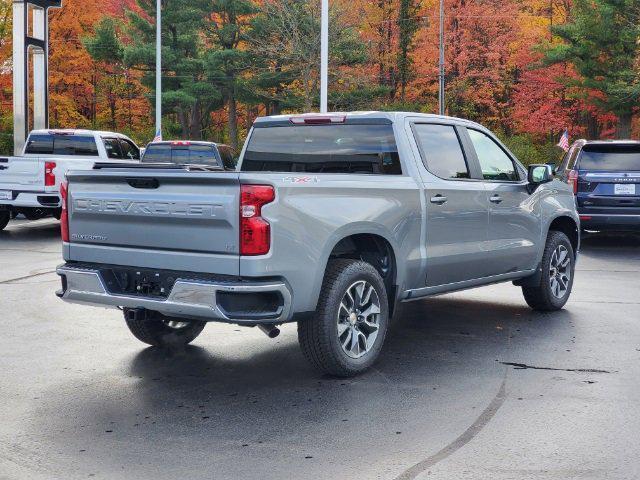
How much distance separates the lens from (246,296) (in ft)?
19.6

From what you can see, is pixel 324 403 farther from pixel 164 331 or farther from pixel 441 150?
pixel 441 150

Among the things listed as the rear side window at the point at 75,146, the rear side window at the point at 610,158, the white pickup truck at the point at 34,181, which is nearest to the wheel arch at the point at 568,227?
the rear side window at the point at 610,158

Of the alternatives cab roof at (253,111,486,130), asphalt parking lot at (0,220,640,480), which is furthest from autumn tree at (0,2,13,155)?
cab roof at (253,111,486,130)

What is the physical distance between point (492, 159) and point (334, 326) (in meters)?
2.97

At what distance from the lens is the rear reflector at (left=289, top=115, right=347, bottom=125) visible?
7613mm

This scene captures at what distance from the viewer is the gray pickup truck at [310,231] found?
19.6 feet

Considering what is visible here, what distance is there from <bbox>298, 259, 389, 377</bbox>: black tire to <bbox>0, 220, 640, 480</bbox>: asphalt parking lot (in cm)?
13

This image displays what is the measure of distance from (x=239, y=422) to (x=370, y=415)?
0.80 meters

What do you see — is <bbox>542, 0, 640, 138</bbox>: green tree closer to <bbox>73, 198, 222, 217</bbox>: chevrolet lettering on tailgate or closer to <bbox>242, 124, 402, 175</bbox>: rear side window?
<bbox>242, 124, 402, 175</bbox>: rear side window

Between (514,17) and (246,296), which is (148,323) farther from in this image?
(514,17)

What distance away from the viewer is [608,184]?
52.0ft

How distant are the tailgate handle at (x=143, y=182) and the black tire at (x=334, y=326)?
1.34 meters

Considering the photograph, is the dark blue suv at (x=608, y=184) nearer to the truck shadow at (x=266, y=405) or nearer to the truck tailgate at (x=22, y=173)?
the truck shadow at (x=266, y=405)

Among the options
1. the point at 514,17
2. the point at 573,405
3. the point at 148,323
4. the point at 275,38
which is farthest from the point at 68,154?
the point at 514,17
